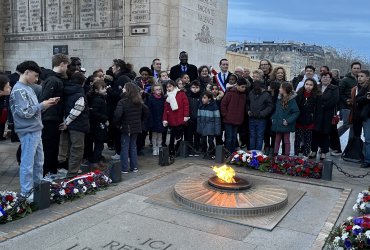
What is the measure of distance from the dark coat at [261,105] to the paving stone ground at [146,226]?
7.01ft

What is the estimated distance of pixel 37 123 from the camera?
18.0ft

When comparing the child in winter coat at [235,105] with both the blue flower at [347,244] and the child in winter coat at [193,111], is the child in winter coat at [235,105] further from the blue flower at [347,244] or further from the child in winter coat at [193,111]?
the blue flower at [347,244]

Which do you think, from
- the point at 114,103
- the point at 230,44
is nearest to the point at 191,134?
the point at 114,103

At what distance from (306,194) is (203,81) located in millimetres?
4124

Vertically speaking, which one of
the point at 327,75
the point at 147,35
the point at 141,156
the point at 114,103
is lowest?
the point at 141,156

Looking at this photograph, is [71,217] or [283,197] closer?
[71,217]

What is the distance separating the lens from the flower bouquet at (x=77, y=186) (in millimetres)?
5648

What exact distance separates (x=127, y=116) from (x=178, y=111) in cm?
154

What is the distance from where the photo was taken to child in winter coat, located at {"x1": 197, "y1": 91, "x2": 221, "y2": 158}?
27.9ft

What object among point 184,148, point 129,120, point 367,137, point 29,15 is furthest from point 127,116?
point 29,15

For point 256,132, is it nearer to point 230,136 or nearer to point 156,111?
point 230,136

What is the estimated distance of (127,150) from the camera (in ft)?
24.1

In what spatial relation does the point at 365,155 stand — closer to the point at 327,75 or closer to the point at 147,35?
the point at 327,75

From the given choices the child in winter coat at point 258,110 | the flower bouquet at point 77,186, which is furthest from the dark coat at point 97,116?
the child in winter coat at point 258,110
